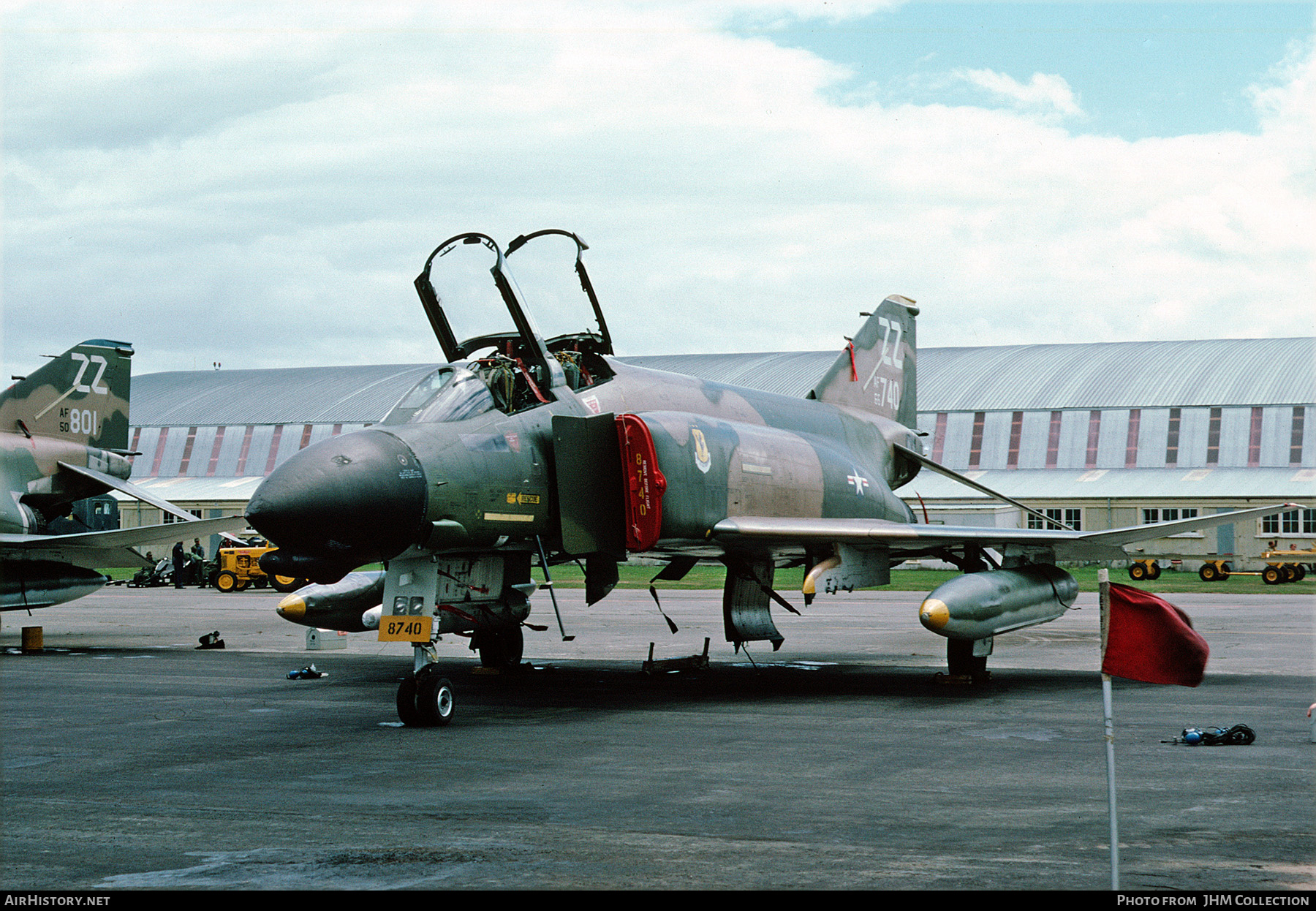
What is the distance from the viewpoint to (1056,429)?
5538 centimetres

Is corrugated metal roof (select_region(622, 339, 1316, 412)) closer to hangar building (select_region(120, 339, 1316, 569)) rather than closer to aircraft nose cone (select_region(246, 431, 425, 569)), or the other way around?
hangar building (select_region(120, 339, 1316, 569))

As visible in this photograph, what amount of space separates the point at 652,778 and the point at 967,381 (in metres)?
53.9

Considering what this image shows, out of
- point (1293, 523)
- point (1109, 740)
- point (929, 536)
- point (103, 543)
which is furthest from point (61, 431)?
point (1293, 523)

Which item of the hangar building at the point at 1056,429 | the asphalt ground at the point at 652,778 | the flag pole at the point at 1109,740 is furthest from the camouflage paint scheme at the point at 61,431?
the hangar building at the point at 1056,429

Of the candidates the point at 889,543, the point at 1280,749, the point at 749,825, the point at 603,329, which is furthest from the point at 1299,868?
the point at 603,329

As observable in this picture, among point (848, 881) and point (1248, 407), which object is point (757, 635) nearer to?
point (848, 881)

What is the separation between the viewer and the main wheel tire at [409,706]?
37.6ft

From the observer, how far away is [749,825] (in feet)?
23.9

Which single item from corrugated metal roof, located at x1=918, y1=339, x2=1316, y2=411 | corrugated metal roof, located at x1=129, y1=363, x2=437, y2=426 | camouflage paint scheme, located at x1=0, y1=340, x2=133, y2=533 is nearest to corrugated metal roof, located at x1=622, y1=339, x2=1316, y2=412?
corrugated metal roof, located at x1=918, y1=339, x2=1316, y2=411

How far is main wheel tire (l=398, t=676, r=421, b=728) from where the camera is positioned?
11.5m

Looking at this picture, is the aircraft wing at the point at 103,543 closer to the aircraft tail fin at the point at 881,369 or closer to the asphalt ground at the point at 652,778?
the asphalt ground at the point at 652,778

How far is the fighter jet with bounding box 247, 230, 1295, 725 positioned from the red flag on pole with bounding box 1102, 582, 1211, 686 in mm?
6194

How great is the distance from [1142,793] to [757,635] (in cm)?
764

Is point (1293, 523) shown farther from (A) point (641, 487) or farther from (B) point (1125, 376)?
(A) point (641, 487)
